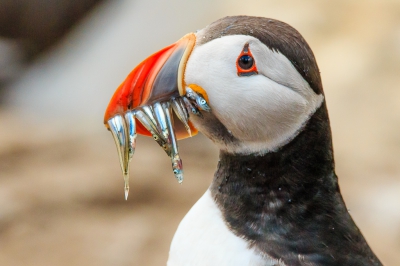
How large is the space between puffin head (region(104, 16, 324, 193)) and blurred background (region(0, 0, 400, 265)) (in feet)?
7.88

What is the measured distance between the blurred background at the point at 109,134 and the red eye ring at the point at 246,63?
255 cm

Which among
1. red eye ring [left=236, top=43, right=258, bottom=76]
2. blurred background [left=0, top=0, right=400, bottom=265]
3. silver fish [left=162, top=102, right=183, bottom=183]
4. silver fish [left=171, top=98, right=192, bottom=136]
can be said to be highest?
red eye ring [left=236, top=43, right=258, bottom=76]

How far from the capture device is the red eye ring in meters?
1.42

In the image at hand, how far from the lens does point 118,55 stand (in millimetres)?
5535

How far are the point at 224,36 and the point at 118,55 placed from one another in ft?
13.8

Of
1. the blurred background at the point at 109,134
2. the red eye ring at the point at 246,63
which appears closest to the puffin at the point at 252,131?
the red eye ring at the point at 246,63

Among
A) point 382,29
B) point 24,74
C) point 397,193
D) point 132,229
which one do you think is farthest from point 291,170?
point 24,74

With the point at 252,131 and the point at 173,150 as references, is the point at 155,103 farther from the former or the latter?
the point at 252,131

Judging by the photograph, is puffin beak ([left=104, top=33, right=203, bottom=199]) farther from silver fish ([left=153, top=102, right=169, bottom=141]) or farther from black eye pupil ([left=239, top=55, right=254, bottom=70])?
black eye pupil ([left=239, top=55, right=254, bottom=70])

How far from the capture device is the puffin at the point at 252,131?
4.74 ft

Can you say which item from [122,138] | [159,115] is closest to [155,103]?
[159,115]

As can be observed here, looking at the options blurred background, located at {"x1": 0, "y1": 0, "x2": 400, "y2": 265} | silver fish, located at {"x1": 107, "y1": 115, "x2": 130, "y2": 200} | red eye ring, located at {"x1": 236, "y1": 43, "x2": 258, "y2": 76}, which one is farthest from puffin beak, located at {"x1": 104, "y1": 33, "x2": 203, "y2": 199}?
blurred background, located at {"x1": 0, "y1": 0, "x2": 400, "y2": 265}

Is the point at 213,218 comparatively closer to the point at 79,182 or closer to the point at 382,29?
the point at 79,182

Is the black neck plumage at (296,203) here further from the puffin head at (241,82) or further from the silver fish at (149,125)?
the silver fish at (149,125)
